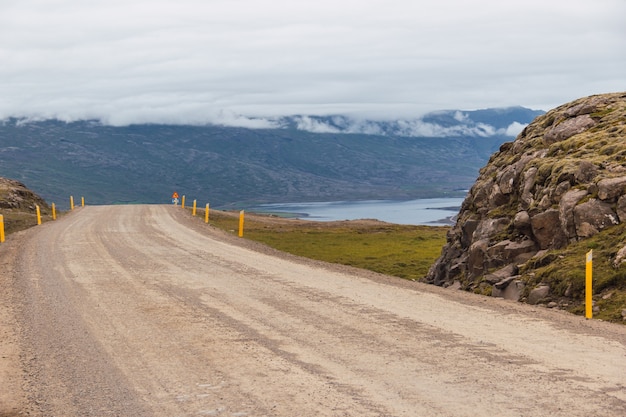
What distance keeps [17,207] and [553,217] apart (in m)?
51.2

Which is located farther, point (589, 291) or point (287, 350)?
point (589, 291)

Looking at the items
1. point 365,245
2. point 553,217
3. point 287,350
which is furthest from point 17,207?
point 287,350

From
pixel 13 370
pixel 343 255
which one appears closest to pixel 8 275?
pixel 13 370

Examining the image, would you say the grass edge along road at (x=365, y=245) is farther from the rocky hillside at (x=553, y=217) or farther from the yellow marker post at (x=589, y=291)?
the yellow marker post at (x=589, y=291)

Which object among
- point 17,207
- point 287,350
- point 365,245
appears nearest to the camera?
point 287,350

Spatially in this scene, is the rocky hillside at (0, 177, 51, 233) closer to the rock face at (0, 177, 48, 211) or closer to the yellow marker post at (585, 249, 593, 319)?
the rock face at (0, 177, 48, 211)

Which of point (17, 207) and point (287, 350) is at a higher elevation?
point (287, 350)

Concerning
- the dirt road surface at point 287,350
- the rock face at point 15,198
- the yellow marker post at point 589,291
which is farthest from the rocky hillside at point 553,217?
the rock face at point 15,198

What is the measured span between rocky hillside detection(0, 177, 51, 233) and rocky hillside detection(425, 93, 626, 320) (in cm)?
3092

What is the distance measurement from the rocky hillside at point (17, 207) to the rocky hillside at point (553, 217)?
101 feet

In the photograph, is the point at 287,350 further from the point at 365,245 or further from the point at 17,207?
the point at 17,207

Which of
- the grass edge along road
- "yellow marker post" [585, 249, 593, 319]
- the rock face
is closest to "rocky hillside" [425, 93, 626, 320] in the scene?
"yellow marker post" [585, 249, 593, 319]

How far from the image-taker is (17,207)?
63.1 meters

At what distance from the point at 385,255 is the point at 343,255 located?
2.61 meters
